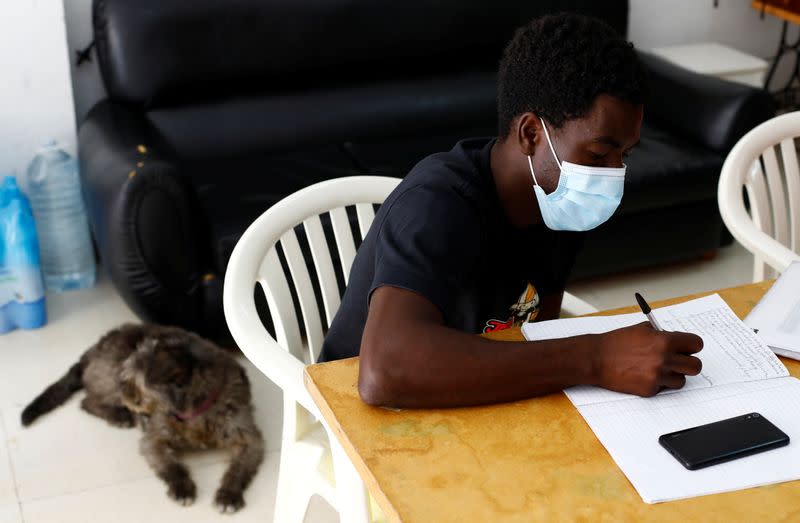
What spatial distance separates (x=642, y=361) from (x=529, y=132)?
0.39 meters

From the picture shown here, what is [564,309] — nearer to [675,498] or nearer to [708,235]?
[675,498]

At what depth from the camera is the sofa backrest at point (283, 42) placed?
297 cm

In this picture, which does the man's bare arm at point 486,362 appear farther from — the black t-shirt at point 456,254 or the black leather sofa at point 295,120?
the black leather sofa at point 295,120

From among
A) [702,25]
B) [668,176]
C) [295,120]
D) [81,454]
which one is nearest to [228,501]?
[81,454]

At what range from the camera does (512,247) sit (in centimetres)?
145

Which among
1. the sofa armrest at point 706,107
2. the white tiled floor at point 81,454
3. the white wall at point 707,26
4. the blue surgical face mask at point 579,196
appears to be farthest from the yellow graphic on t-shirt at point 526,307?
the white wall at point 707,26

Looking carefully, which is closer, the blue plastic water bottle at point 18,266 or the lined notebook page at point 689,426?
the lined notebook page at point 689,426

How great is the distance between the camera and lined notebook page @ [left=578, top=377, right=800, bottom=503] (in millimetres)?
1076

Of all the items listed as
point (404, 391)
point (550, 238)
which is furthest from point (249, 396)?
point (404, 391)

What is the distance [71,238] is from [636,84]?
7.39 ft

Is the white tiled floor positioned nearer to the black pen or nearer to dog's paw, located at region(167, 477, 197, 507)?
dog's paw, located at region(167, 477, 197, 507)

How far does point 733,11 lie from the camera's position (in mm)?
4199

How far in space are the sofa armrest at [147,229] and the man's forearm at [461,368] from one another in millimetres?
1494

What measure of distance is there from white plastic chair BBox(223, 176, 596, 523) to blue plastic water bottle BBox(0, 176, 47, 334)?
4.80 feet
